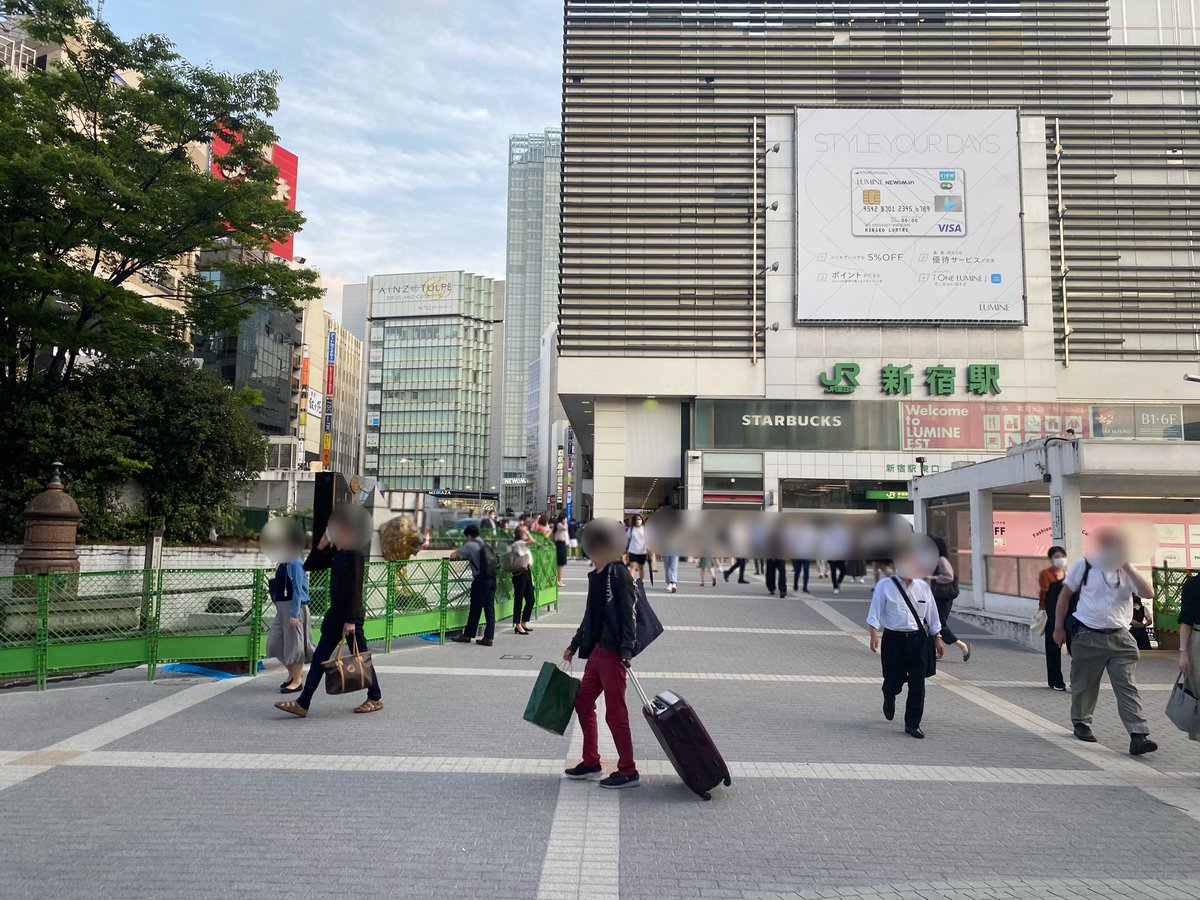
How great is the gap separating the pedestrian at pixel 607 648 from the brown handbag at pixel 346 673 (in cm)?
222

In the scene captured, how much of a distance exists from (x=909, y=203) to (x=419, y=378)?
3186 inches

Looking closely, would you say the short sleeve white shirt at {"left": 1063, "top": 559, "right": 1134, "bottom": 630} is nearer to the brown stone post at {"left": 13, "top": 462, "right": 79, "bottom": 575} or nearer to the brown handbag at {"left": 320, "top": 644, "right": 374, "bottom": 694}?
the brown handbag at {"left": 320, "top": 644, "right": 374, "bottom": 694}

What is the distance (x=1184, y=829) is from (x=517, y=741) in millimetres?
4182

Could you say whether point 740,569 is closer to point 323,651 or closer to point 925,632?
point 925,632

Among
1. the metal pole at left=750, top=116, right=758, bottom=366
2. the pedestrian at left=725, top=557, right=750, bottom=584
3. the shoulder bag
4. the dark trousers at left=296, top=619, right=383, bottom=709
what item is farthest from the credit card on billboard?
the dark trousers at left=296, top=619, right=383, bottom=709

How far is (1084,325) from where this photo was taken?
3841 centimetres

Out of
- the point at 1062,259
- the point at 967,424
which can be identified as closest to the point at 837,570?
the point at 967,424

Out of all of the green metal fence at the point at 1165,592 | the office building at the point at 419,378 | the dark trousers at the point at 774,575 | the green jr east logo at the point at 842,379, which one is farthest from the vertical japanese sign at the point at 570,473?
the green metal fence at the point at 1165,592

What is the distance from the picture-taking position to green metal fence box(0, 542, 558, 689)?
25.7 ft

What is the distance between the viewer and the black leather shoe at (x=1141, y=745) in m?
6.11

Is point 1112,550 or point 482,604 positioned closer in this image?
point 1112,550

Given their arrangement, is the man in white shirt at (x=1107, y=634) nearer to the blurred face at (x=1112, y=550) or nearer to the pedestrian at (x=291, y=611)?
the blurred face at (x=1112, y=550)

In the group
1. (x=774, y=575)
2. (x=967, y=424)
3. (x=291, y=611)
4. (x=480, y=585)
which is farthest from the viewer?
(x=967, y=424)

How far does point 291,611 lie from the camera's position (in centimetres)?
795
